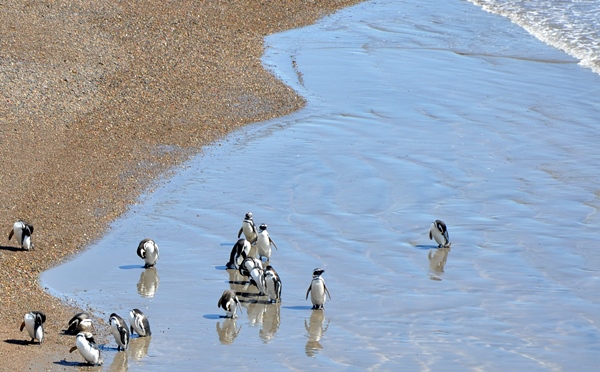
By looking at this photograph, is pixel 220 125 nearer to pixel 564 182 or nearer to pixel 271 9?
pixel 564 182

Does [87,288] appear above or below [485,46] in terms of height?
below

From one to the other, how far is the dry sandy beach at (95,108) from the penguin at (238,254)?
2205mm

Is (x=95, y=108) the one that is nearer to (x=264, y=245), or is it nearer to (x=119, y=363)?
(x=264, y=245)

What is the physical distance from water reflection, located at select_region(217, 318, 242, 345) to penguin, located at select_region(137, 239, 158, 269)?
79.0 inches

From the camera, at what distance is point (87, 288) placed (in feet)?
43.0

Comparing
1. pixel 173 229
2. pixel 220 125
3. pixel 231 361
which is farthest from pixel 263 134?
pixel 231 361

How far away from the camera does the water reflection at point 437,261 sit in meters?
13.9

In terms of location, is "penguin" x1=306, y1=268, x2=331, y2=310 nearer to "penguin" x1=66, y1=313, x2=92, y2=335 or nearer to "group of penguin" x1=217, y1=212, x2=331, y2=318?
"group of penguin" x1=217, y1=212, x2=331, y2=318

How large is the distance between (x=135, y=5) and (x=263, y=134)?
1074 cm

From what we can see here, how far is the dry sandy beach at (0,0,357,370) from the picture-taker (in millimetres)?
14047

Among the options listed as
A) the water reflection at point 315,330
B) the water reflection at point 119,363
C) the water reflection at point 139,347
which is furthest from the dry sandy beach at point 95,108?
the water reflection at point 315,330

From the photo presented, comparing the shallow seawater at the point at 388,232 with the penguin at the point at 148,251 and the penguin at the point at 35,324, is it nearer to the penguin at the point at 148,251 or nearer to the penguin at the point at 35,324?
the penguin at the point at 148,251

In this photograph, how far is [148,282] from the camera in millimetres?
13484

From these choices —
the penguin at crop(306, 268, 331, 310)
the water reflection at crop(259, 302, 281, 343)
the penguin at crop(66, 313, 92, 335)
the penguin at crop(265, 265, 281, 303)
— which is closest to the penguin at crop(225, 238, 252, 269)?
the penguin at crop(265, 265, 281, 303)
